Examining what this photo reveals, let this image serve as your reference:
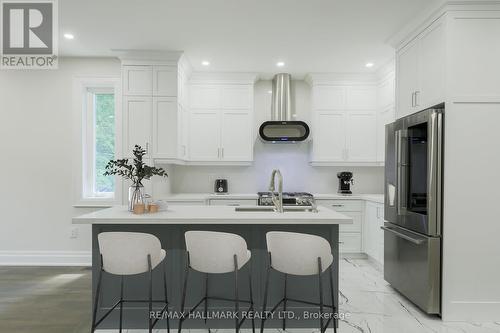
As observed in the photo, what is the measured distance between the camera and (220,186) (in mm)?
4809

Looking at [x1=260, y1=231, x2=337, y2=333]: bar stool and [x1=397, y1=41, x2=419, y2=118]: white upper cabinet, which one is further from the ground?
[x1=397, y1=41, x2=419, y2=118]: white upper cabinet

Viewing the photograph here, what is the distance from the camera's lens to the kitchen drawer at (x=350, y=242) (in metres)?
4.41

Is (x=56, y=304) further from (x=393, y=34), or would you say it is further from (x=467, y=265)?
(x=393, y=34)

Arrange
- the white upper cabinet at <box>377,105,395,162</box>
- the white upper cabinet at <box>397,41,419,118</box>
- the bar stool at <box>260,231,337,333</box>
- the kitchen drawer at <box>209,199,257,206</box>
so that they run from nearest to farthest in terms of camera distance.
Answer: the bar stool at <box>260,231,337,333</box> → the white upper cabinet at <box>397,41,419,118</box> → the kitchen drawer at <box>209,199,257,206</box> → the white upper cabinet at <box>377,105,395,162</box>

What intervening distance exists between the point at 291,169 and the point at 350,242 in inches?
55.3

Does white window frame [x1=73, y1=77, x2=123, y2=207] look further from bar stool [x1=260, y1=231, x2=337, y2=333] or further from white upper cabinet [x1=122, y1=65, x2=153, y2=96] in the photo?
bar stool [x1=260, y1=231, x2=337, y2=333]

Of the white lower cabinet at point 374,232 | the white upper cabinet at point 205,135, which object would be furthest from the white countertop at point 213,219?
the white upper cabinet at point 205,135

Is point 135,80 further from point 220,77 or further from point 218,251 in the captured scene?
point 218,251

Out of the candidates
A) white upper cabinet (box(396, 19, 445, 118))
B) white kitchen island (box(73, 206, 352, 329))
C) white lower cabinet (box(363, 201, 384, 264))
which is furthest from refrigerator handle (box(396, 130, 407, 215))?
white kitchen island (box(73, 206, 352, 329))

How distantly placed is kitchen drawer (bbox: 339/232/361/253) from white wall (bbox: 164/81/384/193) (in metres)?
0.82

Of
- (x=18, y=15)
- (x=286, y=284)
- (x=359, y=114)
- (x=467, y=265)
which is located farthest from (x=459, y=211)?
(x=18, y=15)

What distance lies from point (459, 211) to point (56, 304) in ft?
12.1

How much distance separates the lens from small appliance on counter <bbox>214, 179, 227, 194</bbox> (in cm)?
479

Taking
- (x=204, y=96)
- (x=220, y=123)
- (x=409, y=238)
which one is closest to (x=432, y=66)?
(x=409, y=238)
